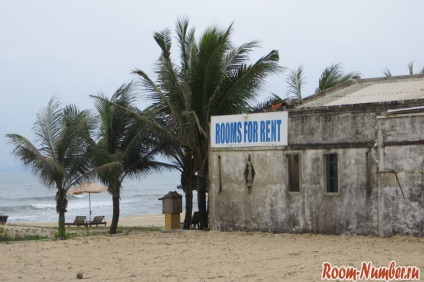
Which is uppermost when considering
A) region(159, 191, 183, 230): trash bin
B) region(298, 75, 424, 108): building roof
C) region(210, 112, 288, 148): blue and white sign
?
region(298, 75, 424, 108): building roof

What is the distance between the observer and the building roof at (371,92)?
60.0 ft

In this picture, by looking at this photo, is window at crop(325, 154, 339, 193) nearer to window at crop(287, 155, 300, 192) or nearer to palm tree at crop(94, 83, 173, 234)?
window at crop(287, 155, 300, 192)

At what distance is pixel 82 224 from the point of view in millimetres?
34469

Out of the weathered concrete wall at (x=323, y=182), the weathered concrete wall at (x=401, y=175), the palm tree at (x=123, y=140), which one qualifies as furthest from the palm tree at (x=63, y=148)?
the weathered concrete wall at (x=401, y=175)

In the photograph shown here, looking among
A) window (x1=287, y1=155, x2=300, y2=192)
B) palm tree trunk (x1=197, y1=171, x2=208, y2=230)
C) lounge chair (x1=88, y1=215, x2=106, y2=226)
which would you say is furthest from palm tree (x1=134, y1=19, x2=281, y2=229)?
lounge chair (x1=88, y1=215, x2=106, y2=226)

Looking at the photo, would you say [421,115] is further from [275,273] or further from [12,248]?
[12,248]

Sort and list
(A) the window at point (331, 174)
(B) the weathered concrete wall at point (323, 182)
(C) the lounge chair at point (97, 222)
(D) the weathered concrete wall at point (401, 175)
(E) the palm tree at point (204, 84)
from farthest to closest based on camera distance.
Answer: (C) the lounge chair at point (97, 222), (E) the palm tree at point (204, 84), (A) the window at point (331, 174), (B) the weathered concrete wall at point (323, 182), (D) the weathered concrete wall at point (401, 175)

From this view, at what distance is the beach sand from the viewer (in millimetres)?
12883

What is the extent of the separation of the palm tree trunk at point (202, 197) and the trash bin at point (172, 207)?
1.17m

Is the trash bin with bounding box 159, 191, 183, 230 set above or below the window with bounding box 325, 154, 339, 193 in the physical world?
below

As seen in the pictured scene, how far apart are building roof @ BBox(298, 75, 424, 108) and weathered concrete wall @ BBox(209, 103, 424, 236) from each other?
0.85 meters

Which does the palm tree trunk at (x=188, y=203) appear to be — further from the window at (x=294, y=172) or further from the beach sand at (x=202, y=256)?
the window at (x=294, y=172)

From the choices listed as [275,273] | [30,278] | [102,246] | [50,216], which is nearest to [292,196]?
[102,246]

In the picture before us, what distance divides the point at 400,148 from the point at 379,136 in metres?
0.60
